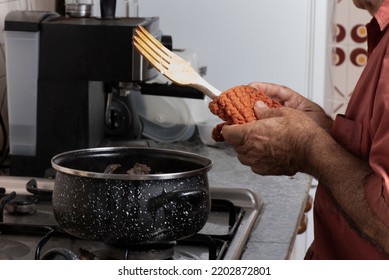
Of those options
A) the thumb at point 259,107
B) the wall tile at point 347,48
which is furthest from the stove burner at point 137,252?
the wall tile at point 347,48

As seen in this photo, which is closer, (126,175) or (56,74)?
(126,175)

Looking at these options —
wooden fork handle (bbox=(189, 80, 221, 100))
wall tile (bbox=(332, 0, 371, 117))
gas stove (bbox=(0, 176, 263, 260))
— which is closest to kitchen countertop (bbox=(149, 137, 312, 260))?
gas stove (bbox=(0, 176, 263, 260))

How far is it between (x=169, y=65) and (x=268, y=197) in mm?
464

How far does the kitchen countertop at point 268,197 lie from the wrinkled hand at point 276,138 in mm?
136

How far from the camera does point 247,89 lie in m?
1.23

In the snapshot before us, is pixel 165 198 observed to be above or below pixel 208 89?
below

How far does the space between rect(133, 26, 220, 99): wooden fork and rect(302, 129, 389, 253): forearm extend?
186 millimetres

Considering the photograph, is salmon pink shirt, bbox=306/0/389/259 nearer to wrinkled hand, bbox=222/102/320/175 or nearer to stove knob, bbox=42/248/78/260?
wrinkled hand, bbox=222/102/320/175

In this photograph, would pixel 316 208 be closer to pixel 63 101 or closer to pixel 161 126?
pixel 63 101

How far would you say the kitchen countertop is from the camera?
1.29 metres

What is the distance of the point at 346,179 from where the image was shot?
1.06 meters

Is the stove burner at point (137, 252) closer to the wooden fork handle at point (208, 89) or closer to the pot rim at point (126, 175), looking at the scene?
the pot rim at point (126, 175)

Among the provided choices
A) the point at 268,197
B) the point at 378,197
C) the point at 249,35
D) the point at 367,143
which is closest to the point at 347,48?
the point at 249,35

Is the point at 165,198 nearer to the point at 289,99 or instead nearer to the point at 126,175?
the point at 126,175
